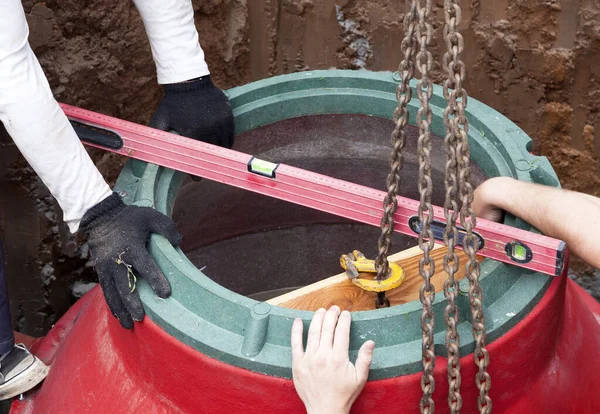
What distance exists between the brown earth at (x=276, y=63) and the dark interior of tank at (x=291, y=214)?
2.21 feet

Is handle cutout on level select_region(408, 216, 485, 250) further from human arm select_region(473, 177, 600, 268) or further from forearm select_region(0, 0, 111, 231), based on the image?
forearm select_region(0, 0, 111, 231)

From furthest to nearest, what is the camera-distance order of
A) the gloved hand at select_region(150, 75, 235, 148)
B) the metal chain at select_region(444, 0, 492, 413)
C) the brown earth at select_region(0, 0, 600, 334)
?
the brown earth at select_region(0, 0, 600, 334)
the gloved hand at select_region(150, 75, 235, 148)
the metal chain at select_region(444, 0, 492, 413)

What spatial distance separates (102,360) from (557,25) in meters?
2.18

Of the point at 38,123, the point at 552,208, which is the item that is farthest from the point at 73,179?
the point at 552,208

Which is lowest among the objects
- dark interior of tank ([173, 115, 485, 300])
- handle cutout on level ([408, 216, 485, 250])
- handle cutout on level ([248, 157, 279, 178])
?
dark interior of tank ([173, 115, 485, 300])

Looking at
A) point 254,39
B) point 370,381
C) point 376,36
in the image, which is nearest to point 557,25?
point 376,36

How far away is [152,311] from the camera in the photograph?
162 centimetres

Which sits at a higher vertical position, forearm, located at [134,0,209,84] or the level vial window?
forearm, located at [134,0,209,84]

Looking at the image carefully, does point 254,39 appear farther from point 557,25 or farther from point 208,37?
point 557,25

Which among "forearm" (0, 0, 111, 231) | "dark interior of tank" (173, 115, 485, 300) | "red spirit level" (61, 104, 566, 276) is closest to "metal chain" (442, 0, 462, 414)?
"red spirit level" (61, 104, 566, 276)

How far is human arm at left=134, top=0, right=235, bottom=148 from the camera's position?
2049mm

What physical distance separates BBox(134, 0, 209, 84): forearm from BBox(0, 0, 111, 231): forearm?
46 centimetres

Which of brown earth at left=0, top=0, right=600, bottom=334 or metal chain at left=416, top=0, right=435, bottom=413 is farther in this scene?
brown earth at left=0, top=0, right=600, bottom=334

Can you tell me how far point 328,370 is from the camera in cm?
146
